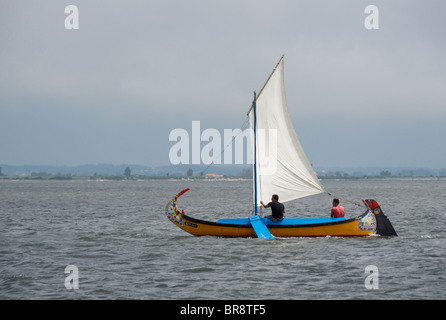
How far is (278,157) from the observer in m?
31.7

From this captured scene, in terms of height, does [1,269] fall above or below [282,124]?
→ below

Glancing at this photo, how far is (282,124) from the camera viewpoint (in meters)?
31.9

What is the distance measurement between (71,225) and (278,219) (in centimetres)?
2016

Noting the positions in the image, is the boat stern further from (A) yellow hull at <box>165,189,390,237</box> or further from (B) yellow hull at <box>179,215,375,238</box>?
(B) yellow hull at <box>179,215,375,238</box>

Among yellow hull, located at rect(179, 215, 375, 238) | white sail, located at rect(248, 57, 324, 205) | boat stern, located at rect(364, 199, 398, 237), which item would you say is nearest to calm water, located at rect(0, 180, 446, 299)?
yellow hull, located at rect(179, 215, 375, 238)

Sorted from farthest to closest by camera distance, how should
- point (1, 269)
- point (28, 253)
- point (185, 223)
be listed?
point (185, 223), point (28, 253), point (1, 269)

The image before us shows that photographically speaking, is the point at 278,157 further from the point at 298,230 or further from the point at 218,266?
the point at 218,266

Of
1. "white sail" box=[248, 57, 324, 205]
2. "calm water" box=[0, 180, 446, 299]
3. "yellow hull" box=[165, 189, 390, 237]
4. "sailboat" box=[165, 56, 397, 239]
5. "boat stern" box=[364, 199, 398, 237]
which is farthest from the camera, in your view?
"white sail" box=[248, 57, 324, 205]

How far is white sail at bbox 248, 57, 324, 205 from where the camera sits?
1234 inches

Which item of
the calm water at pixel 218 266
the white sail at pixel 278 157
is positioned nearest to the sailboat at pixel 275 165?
the white sail at pixel 278 157
